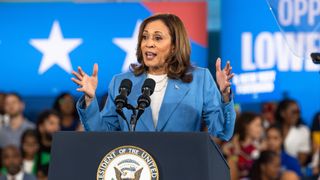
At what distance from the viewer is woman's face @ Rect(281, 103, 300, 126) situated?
8.27 m

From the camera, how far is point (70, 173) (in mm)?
3490

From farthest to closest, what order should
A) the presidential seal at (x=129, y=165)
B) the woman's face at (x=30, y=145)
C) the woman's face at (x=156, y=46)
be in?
the woman's face at (x=30, y=145) → the woman's face at (x=156, y=46) → the presidential seal at (x=129, y=165)

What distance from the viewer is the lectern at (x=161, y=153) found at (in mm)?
3441

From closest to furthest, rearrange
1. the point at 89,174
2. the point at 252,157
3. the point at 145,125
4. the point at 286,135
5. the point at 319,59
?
the point at 89,174 → the point at 319,59 → the point at 145,125 → the point at 252,157 → the point at 286,135

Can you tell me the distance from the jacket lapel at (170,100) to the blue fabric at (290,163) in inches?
137

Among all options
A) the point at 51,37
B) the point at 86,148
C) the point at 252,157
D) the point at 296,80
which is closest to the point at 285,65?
the point at 296,80

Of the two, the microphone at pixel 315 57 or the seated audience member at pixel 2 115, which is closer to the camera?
the microphone at pixel 315 57

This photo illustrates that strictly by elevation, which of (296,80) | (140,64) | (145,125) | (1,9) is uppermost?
(1,9)

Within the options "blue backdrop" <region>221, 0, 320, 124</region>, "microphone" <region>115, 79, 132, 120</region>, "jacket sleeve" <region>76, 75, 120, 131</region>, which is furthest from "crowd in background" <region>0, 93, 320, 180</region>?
"microphone" <region>115, 79, 132, 120</region>

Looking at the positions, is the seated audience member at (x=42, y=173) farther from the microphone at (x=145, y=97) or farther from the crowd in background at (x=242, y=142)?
the microphone at (x=145, y=97)

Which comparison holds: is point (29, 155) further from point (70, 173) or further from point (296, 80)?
point (70, 173)

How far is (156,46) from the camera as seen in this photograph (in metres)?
4.16

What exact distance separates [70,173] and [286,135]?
194 inches

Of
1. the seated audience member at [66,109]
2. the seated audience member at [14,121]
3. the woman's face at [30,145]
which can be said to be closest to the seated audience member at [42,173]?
the woman's face at [30,145]
